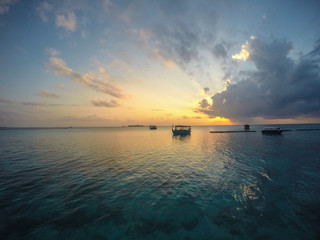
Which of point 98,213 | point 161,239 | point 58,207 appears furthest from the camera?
point 58,207

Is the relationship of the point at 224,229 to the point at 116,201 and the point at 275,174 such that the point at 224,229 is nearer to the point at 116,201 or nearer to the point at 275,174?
the point at 116,201

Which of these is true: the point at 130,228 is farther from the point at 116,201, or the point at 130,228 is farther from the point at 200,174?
the point at 200,174

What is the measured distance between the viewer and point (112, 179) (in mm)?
12875

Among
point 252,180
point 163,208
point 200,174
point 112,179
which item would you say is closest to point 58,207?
point 112,179

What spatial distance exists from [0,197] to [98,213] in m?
8.53

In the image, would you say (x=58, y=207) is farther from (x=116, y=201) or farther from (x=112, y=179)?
(x=112, y=179)

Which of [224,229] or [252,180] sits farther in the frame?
[252,180]

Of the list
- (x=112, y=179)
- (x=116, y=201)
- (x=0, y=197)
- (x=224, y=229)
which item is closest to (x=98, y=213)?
(x=116, y=201)

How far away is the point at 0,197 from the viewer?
9.60 metres

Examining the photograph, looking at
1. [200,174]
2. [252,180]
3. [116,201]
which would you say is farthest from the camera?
[200,174]

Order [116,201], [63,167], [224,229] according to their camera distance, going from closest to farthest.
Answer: [224,229], [116,201], [63,167]

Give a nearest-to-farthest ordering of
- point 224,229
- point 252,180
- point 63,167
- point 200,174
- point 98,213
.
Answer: point 224,229 → point 98,213 → point 252,180 → point 200,174 → point 63,167

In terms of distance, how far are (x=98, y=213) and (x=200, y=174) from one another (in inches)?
406

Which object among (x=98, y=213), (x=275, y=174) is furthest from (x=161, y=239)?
(x=275, y=174)
